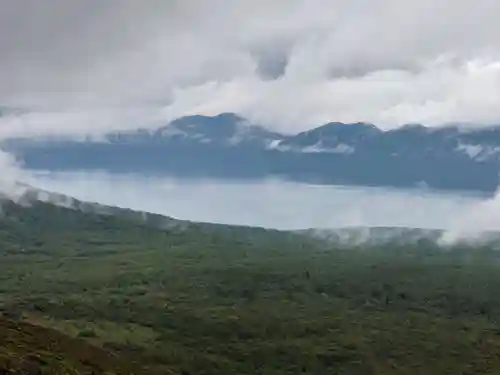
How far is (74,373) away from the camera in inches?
7697

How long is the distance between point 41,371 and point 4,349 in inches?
815

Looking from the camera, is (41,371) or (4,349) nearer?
(41,371)

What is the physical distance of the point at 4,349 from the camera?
197 meters

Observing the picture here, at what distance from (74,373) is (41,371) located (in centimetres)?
1585

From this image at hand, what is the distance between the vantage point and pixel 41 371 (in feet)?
593

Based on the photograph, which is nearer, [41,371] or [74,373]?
[41,371]

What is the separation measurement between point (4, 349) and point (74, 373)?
57.8ft
